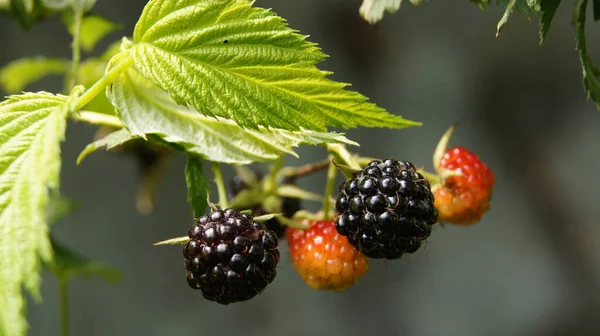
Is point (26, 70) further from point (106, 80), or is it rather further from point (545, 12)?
point (545, 12)

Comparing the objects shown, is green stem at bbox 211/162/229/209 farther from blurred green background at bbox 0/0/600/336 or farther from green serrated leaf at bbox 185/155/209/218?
blurred green background at bbox 0/0/600/336

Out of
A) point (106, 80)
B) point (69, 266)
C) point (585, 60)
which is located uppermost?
point (585, 60)

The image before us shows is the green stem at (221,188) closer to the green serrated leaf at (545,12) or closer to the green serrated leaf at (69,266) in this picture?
the green serrated leaf at (545,12)

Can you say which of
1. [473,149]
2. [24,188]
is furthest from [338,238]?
[473,149]

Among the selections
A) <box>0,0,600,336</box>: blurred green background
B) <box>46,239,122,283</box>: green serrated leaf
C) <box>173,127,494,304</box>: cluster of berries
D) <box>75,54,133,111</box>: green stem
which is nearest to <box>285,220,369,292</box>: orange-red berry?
<box>173,127,494,304</box>: cluster of berries

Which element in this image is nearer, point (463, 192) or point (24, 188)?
point (24, 188)

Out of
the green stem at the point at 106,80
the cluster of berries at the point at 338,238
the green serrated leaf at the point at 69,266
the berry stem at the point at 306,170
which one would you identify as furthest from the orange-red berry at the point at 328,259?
the green serrated leaf at the point at 69,266

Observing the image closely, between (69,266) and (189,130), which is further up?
(189,130)

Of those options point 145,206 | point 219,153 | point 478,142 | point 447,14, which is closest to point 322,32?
point 447,14
